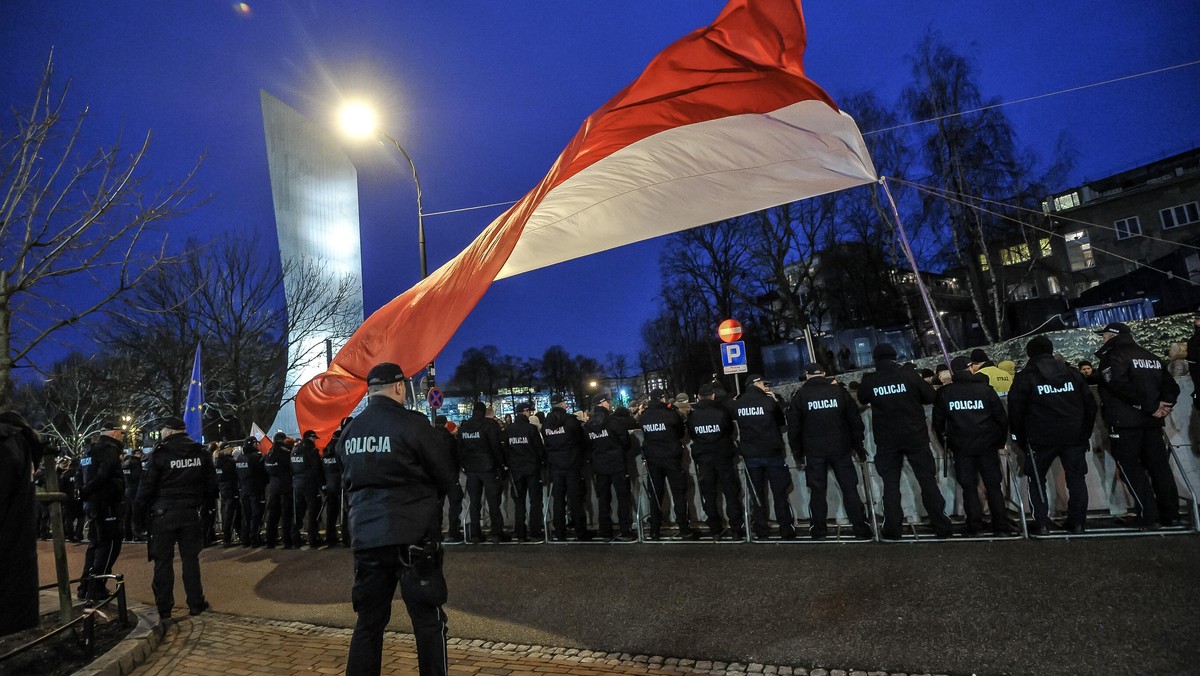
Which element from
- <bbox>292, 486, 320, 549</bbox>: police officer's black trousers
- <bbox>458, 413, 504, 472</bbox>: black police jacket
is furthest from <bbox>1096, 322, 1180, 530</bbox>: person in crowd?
<bbox>292, 486, 320, 549</bbox>: police officer's black trousers

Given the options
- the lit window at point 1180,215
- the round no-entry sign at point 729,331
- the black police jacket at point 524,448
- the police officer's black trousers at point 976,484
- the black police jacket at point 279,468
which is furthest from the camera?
the lit window at point 1180,215

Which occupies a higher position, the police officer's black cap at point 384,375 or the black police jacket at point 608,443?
the police officer's black cap at point 384,375

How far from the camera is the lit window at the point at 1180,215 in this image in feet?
123

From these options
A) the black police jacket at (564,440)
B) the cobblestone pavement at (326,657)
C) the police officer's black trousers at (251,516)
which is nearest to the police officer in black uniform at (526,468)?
the black police jacket at (564,440)

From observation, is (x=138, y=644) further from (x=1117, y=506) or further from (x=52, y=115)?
(x=1117, y=506)

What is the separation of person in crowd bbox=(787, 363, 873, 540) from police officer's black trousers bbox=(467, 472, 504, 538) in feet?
15.5

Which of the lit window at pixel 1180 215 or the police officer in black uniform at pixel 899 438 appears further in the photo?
the lit window at pixel 1180 215

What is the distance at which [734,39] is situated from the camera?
613cm

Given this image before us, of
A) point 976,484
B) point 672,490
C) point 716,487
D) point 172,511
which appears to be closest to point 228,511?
point 172,511

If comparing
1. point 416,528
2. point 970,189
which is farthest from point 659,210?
point 970,189

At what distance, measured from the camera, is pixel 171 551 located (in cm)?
725

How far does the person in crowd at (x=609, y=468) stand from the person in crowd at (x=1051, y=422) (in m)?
4.86

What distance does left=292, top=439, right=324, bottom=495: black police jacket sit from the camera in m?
11.4

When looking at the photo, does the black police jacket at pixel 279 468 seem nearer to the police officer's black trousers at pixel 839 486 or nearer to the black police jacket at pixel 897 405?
the police officer's black trousers at pixel 839 486
